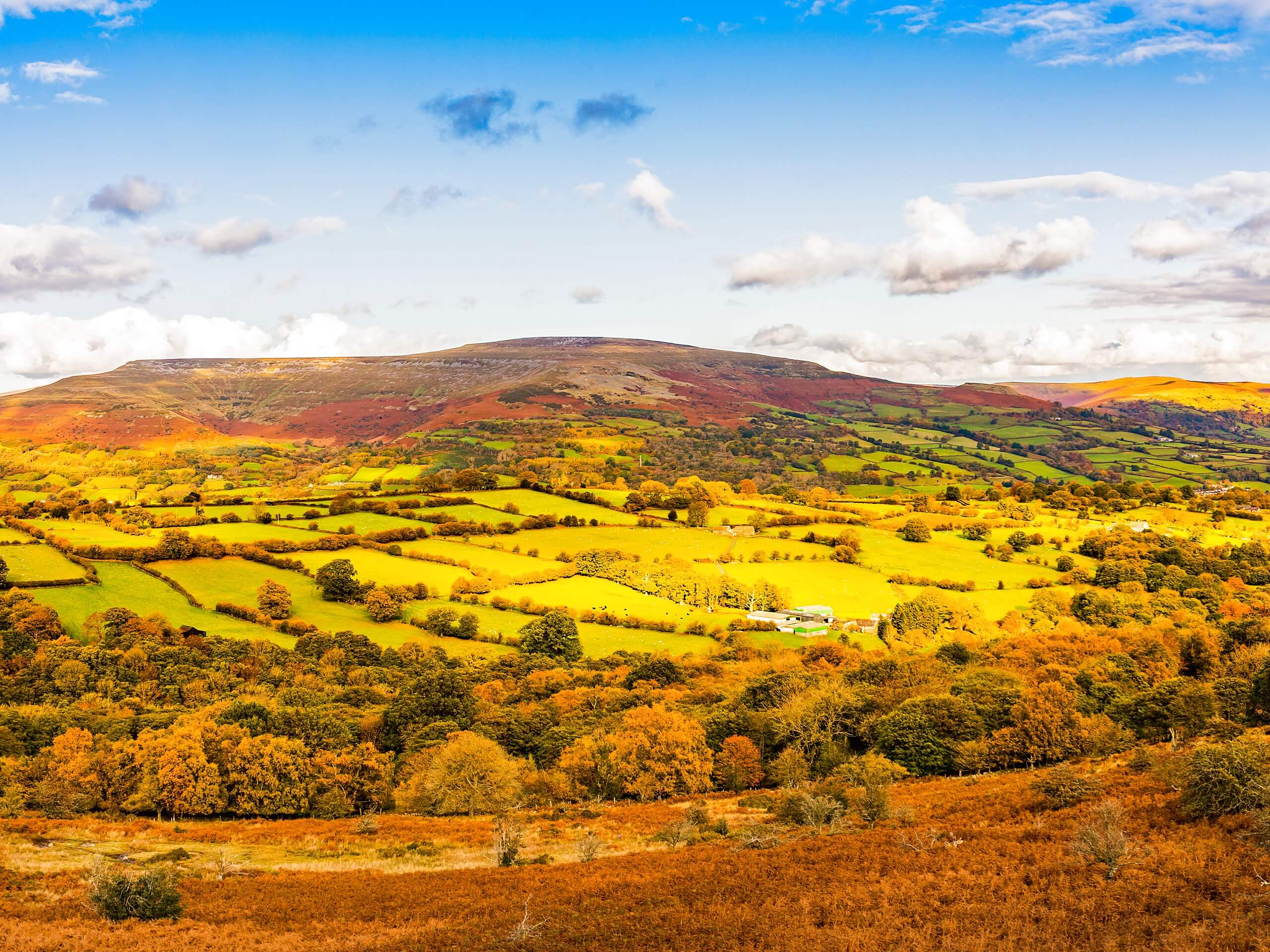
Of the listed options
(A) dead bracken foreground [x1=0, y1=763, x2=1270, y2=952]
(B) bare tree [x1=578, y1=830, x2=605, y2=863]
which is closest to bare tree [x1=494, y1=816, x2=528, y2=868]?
(A) dead bracken foreground [x1=0, y1=763, x2=1270, y2=952]

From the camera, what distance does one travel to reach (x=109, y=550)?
82.1m

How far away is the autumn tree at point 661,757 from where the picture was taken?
137 feet

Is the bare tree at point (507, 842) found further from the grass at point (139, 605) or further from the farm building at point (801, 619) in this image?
the farm building at point (801, 619)

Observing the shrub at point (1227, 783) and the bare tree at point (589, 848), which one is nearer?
the shrub at point (1227, 783)

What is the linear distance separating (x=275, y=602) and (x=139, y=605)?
38.5ft

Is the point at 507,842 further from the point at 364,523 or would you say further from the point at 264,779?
the point at 364,523

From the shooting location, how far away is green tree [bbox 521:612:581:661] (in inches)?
2603

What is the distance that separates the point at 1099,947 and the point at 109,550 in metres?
93.2

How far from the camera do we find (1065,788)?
94.6ft

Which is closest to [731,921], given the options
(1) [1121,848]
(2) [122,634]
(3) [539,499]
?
(1) [1121,848]

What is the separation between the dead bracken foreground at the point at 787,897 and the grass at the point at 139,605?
4023 centimetres

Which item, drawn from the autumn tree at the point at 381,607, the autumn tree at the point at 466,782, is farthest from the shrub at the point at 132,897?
the autumn tree at the point at 381,607

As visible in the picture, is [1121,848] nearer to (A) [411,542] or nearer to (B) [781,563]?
A: (B) [781,563]

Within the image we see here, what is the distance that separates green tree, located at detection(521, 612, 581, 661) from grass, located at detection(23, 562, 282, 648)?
2079cm
